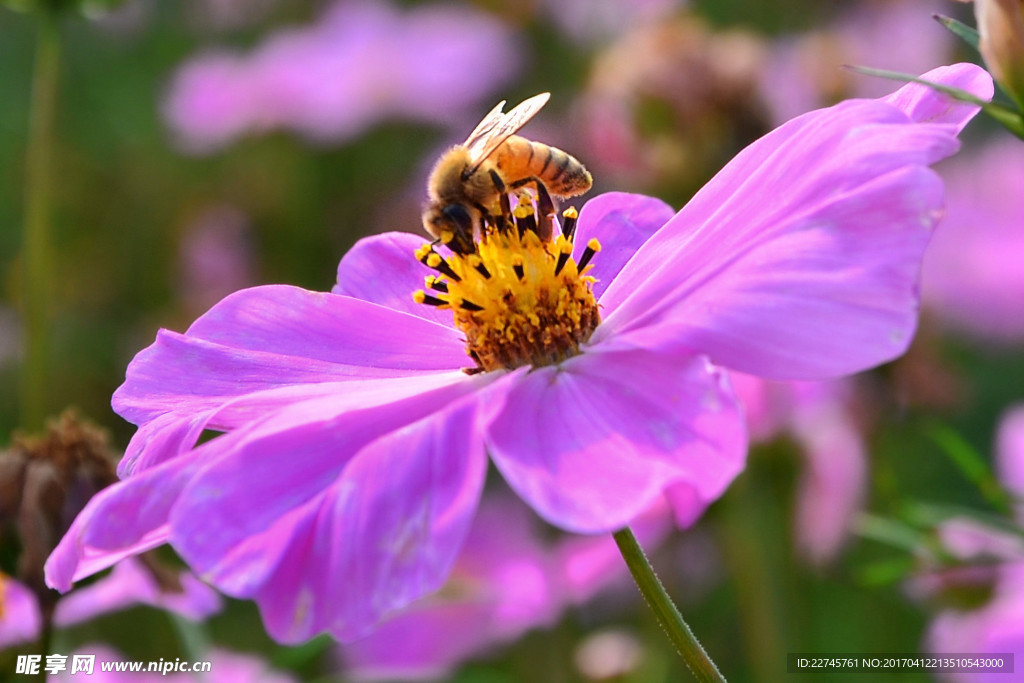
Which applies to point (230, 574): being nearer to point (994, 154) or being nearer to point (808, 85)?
point (808, 85)

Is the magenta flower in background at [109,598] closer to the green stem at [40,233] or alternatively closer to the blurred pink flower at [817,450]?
the green stem at [40,233]

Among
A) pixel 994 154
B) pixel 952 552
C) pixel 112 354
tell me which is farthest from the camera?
Result: pixel 994 154

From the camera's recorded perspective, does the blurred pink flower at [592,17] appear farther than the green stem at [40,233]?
Yes

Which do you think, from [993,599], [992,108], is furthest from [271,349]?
[993,599]

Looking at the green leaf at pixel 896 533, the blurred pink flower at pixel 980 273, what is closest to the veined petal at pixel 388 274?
the green leaf at pixel 896 533

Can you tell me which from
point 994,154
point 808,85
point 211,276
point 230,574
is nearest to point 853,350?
point 230,574

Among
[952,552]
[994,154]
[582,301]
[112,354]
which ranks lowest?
[994,154]
